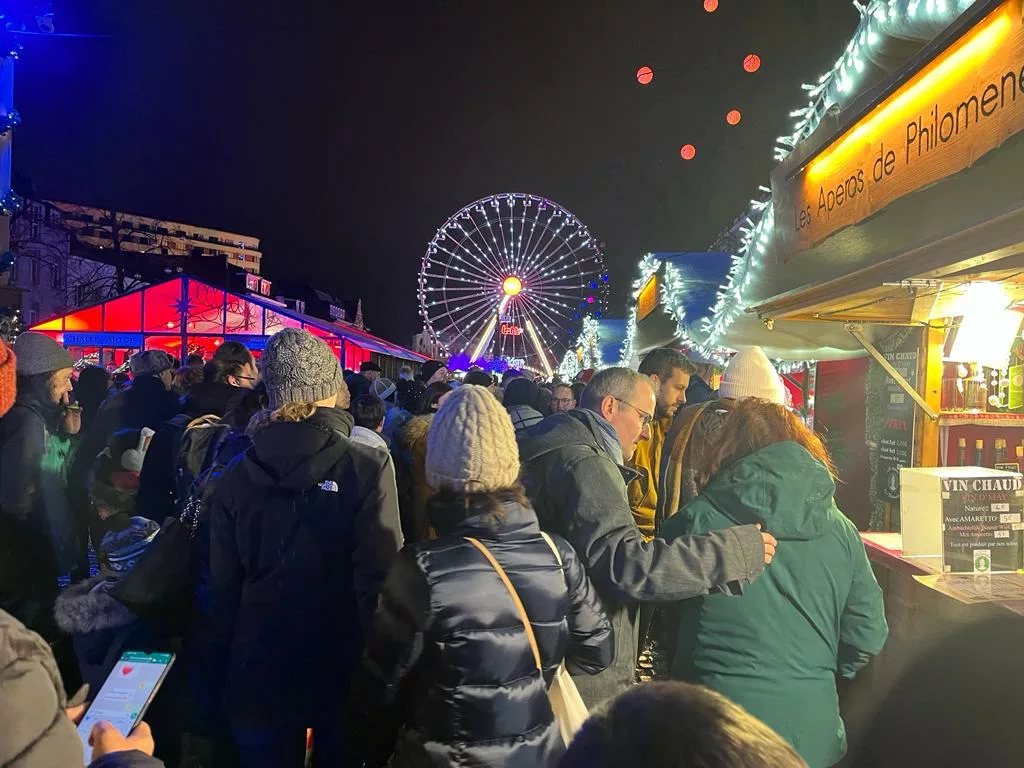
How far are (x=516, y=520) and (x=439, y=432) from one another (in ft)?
1.07

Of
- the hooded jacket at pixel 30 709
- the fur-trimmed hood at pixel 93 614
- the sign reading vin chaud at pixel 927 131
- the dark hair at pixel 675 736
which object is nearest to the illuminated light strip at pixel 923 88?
the sign reading vin chaud at pixel 927 131

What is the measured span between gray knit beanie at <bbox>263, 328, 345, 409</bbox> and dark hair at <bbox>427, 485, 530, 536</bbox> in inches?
32.7

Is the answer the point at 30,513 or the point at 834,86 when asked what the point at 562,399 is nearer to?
the point at 834,86

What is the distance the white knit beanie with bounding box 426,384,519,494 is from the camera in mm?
1883

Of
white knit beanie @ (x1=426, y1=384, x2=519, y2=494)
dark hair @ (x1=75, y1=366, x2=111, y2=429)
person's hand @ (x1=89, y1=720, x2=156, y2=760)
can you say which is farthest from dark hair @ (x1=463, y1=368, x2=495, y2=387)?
person's hand @ (x1=89, y1=720, x2=156, y2=760)

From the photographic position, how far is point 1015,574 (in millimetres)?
3545

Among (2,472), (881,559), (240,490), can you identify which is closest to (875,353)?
(881,559)

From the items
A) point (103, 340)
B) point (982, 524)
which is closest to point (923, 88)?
point (982, 524)

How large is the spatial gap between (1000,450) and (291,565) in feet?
15.6

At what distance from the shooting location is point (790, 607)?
2.34m

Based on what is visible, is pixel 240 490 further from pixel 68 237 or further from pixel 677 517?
pixel 68 237

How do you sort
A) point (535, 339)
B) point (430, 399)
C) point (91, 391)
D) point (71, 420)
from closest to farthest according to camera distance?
1. point (71, 420)
2. point (430, 399)
3. point (91, 391)
4. point (535, 339)

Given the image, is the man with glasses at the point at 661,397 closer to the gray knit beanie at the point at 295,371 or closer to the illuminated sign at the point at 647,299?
the gray knit beanie at the point at 295,371

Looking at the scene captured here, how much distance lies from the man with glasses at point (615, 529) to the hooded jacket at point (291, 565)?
25.6 inches
